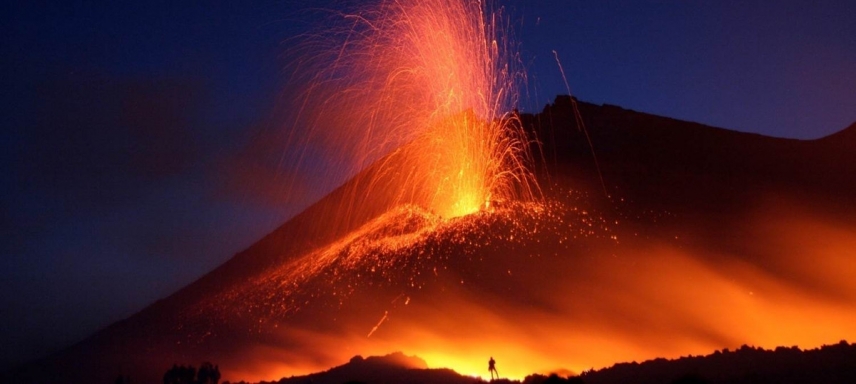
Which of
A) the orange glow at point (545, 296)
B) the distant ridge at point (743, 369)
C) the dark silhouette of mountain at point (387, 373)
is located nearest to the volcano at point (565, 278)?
the orange glow at point (545, 296)

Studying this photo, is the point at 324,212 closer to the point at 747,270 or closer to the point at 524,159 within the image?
the point at 524,159

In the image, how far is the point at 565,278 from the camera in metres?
29.8

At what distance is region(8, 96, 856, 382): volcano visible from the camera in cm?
2444

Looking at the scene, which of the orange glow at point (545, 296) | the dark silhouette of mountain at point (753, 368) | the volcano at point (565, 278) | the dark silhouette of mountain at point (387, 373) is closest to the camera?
the dark silhouette of mountain at point (753, 368)

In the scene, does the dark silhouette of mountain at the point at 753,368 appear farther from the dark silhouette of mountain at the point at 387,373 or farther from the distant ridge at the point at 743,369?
the dark silhouette of mountain at the point at 387,373

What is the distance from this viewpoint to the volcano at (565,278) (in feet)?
80.2

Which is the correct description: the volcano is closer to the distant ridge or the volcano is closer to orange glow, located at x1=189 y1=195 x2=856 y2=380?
orange glow, located at x1=189 y1=195 x2=856 y2=380

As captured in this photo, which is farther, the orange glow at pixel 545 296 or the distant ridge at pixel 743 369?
the orange glow at pixel 545 296

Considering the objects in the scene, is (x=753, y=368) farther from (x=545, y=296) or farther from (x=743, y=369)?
(x=545, y=296)

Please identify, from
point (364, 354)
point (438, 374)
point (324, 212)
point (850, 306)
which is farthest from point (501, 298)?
point (324, 212)

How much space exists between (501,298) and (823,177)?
2221cm

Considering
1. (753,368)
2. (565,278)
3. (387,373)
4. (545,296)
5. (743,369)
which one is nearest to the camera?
(753,368)

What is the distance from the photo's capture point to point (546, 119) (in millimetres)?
57156

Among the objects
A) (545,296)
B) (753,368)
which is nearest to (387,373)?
(545,296)
